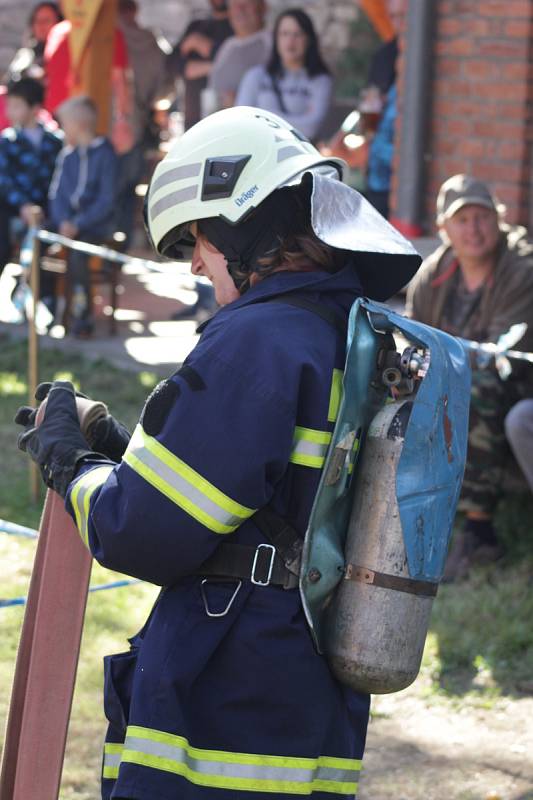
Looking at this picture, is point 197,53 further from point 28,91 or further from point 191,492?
point 191,492

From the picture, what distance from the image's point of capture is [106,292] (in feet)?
36.6

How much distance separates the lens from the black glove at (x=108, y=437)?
2733mm

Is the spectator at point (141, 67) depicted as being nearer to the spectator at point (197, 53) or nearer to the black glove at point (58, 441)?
the spectator at point (197, 53)

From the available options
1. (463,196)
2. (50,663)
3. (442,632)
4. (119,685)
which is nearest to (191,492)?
(119,685)

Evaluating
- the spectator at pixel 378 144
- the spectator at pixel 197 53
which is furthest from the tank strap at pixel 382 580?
the spectator at pixel 197 53

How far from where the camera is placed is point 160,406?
2.28 meters

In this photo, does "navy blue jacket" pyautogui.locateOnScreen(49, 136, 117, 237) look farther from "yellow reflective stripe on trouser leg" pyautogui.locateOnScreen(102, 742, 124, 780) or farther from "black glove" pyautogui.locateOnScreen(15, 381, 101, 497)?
"yellow reflective stripe on trouser leg" pyautogui.locateOnScreen(102, 742, 124, 780)

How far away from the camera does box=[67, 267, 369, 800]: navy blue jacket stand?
2240mm

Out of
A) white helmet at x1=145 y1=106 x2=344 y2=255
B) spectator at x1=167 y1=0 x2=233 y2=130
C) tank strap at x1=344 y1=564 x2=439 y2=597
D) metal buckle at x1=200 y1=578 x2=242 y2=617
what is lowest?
metal buckle at x1=200 y1=578 x2=242 y2=617

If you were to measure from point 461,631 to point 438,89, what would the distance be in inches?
152

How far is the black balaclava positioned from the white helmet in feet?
0.10

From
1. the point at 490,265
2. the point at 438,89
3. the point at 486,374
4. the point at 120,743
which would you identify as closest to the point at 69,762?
the point at 120,743

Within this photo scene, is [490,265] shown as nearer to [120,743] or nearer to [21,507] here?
[21,507]

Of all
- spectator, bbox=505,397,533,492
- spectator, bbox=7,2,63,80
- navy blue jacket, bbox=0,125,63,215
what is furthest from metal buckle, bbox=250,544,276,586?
spectator, bbox=7,2,63,80
